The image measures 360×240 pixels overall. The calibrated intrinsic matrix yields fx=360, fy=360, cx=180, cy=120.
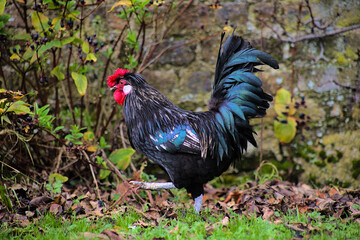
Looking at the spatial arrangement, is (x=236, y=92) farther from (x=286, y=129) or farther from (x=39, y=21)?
(x=39, y=21)

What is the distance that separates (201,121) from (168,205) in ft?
3.73

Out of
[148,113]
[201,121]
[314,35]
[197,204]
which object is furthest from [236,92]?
[314,35]

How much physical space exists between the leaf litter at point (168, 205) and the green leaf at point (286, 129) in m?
0.78

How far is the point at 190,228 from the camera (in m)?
3.25

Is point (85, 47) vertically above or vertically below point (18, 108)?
above

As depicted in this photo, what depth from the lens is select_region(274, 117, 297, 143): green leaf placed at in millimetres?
5234

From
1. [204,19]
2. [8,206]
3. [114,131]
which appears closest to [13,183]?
[8,206]

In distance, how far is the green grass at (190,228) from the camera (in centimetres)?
300

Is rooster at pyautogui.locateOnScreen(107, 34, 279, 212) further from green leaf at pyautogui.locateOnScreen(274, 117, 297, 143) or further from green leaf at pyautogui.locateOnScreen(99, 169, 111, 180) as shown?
green leaf at pyautogui.locateOnScreen(274, 117, 297, 143)

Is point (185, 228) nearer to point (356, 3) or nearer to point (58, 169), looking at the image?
point (58, 169)

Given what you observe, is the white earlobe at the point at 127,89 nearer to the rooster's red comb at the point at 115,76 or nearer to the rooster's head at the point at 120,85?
the rooster's head at the point at 120,85

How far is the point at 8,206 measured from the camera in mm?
3809

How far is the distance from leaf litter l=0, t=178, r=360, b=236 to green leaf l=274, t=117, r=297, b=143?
0.78 metres

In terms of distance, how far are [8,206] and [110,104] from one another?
2090 mm
